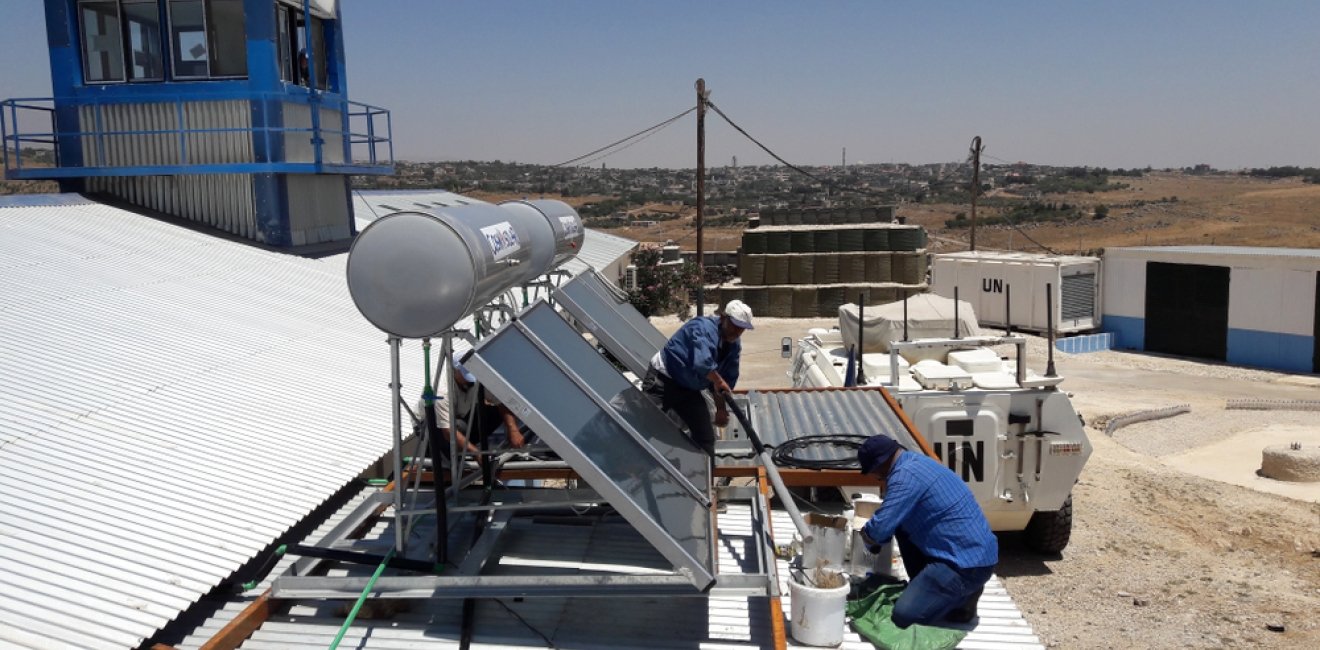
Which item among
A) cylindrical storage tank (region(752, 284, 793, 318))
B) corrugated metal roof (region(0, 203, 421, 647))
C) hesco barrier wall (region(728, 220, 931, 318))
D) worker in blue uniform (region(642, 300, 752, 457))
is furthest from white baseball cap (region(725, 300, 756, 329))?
cylindrical storage tank (region(752, 284, 793, 318))

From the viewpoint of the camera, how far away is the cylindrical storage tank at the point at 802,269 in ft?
115

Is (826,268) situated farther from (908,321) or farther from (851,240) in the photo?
(908,321)

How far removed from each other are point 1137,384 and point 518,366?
20.4 m

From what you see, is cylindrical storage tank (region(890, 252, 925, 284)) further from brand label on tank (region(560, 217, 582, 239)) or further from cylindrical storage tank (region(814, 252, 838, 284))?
brand label on tank (region(560, 217, 582, 239))

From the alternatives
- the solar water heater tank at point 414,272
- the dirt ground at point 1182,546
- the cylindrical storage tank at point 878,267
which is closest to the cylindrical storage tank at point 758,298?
the cylindrical storage tank at point 878,267

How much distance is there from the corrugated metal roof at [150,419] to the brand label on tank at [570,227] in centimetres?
230

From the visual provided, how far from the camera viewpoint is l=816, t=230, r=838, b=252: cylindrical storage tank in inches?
1405

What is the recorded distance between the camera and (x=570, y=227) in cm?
886

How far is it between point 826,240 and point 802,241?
82cm

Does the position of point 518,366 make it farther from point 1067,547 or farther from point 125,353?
point 1067,547

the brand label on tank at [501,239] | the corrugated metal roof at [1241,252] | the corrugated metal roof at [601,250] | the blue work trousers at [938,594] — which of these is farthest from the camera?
the corrugated metal roof at [601,250]

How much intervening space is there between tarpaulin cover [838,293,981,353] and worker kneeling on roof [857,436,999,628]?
7525 millimetres

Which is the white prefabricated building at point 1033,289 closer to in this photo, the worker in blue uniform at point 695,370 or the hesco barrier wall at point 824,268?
the hesco barrier wall at point 824,268

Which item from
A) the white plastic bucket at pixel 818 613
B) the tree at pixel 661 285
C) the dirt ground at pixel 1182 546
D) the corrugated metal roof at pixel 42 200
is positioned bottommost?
the dirt ground at pixel 1182 546
